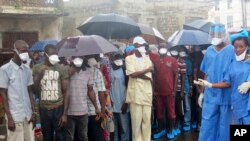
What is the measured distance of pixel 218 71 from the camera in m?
5.77

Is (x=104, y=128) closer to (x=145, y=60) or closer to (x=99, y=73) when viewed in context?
(x=99, y=73)

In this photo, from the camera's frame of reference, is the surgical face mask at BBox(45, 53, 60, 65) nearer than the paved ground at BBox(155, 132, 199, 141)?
Yes

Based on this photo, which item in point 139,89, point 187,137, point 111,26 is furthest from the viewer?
point 111,26

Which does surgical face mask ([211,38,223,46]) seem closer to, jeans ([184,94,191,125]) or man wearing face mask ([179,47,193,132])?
man wearing face mask ([179,47,193,132])

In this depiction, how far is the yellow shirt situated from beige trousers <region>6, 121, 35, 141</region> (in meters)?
1.88

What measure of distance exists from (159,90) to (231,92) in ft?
7.04

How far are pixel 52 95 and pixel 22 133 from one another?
68 centimetres

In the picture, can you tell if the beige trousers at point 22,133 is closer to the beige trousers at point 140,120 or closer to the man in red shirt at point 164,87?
the beige trousers at point 140,120

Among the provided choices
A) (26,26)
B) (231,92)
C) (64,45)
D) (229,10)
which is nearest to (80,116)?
(64,45)

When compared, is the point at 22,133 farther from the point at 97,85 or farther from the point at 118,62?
the point at 118,62

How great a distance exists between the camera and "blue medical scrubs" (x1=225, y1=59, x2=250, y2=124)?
209 inches

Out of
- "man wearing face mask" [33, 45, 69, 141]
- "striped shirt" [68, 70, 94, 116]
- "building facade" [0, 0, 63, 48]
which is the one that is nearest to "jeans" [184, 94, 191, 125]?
"striped shirt" [68, 70, 94, 116]

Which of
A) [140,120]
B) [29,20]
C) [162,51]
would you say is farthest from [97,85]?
[29,20]

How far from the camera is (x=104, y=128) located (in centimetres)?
626
